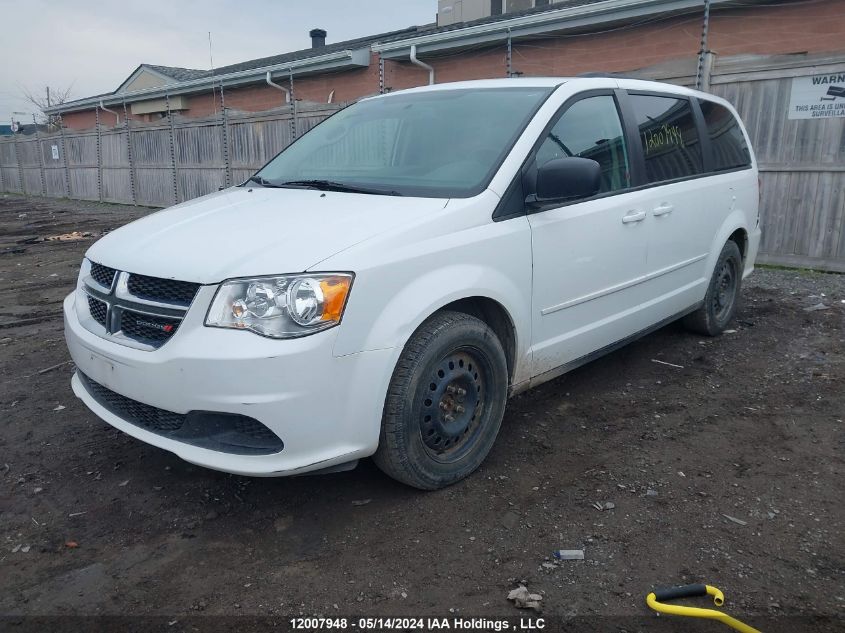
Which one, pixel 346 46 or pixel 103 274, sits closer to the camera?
pixel 103 274

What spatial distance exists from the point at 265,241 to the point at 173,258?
0.40 metres

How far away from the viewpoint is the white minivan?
8.79 feet

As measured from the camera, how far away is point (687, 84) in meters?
8.84

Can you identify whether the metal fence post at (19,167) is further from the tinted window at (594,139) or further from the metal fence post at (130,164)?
the tinted window at (594,139)

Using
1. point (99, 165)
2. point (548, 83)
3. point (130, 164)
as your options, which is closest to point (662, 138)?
point (548, 83)

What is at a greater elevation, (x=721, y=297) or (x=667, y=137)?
(x=667, y=137)

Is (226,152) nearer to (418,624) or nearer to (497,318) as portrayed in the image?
(497,318)

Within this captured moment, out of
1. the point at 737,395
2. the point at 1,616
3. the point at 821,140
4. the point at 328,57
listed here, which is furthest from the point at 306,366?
the point at 328,57

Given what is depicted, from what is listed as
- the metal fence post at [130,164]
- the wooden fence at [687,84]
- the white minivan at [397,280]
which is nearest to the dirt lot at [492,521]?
the white minivan at [397,280]

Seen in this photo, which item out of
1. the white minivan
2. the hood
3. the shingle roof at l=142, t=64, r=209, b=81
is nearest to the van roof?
the white minivan

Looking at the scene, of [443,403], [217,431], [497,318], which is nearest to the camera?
[217,431]

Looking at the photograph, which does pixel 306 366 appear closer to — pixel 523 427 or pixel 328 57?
pixel 523 427

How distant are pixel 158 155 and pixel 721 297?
17.0m

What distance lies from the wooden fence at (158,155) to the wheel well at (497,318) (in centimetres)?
911
